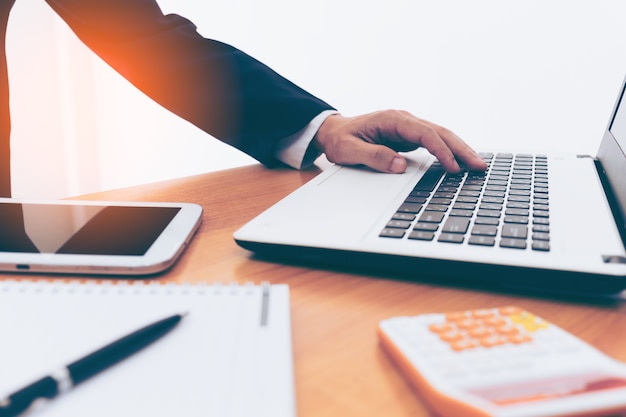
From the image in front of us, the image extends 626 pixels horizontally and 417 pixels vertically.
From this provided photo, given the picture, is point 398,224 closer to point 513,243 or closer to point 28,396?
point 513,243

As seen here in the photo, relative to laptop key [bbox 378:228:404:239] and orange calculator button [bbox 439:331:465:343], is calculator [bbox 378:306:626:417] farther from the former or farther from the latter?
laptop key [bbox 378:228:404:239]

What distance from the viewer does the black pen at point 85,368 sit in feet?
0.79

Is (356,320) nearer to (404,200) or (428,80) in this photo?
(404,200)

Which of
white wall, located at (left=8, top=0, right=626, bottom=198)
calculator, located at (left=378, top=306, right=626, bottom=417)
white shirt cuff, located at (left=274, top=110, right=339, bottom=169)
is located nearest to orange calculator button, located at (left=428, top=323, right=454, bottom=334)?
calculator, located at (left=378, top=306, right=626, bottom=417)

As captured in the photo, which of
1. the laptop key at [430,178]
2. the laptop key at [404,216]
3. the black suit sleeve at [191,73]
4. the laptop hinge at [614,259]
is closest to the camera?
the laptop hinge at [614,259]

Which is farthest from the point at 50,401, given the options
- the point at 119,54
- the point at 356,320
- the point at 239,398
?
the point at 119,54

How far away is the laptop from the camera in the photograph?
394 millimetres

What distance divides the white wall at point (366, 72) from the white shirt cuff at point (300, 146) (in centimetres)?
118

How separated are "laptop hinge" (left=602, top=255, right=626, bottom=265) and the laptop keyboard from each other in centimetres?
4

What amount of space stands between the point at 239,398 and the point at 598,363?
171 millimetres

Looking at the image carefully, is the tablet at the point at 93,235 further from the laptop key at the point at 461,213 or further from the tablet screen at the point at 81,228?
the laptop key at the point at 461,213

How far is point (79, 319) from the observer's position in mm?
334

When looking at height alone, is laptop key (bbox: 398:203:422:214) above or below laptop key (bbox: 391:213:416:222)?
below

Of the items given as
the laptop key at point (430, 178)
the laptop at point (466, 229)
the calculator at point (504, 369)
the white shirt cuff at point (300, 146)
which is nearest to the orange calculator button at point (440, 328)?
the calculator at point (504, 369)
